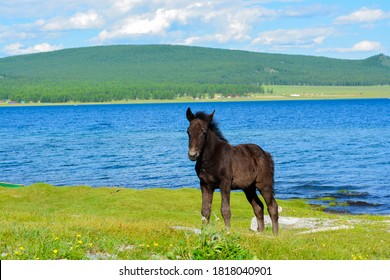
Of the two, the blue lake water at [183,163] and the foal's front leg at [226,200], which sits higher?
the foal's front leg at [226,200]

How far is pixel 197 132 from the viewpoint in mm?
16641

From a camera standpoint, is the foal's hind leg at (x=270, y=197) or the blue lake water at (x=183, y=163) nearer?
the foal's hind leg at (x=270, y=197)

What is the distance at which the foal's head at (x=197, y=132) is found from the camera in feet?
53.9

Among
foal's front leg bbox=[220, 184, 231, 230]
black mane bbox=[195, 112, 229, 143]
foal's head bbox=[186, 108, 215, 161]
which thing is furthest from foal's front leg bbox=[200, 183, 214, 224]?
black mane bbox=[195, 112, 229, 143]

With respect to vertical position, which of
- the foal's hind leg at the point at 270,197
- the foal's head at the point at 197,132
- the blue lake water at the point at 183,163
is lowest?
the blue lake water at the point at 183,163

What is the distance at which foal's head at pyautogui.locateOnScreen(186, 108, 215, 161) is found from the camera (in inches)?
647

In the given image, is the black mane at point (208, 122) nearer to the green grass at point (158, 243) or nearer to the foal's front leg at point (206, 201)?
the foal's front leg at point (206, 201)

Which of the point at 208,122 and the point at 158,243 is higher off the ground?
the point at 208,122

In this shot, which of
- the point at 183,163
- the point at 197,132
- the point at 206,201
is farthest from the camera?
the point at 183,163

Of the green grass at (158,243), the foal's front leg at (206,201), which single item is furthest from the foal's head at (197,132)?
the green grass at (158,243)

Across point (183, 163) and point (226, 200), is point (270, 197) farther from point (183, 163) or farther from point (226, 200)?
point (183, 163)

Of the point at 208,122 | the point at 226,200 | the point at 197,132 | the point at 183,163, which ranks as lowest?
the point at 183,163

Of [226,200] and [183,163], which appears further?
[183,163]

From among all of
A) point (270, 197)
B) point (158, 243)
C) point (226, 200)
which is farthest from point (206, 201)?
point (158, 243)
